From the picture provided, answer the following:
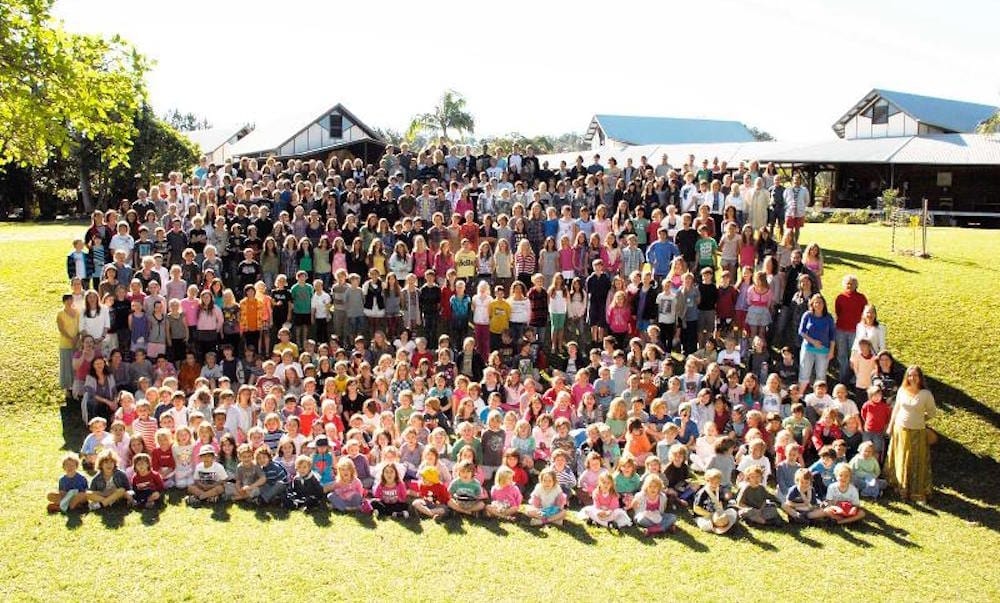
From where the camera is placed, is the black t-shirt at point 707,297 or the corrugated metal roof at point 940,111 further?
the corrugated metal roof at point 940,111

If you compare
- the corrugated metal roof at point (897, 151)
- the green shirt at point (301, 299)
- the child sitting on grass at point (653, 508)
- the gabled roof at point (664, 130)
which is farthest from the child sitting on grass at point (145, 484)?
the gabled roof at point (664, 130)

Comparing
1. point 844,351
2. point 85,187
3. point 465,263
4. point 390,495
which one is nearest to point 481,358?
point 465,263

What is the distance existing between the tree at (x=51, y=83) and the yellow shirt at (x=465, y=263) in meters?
6.36

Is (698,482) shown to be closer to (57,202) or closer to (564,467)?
(564,467)

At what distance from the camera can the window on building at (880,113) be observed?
154ft

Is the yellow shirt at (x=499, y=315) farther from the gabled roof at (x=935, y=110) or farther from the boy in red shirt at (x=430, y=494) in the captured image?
the gabled roof at (x=935, y=110)

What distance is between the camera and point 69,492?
1004cm

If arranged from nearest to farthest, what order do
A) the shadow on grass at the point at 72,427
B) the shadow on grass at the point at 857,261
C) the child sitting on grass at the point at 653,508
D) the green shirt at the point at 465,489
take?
the child sitting on grass at the point at 653,508 → the green shirt at the point at 465,489 → the shadow on grass at the point at 72,427 → the shadow on grass at the point at 857,261

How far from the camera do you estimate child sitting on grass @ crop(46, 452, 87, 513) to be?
9961 mm

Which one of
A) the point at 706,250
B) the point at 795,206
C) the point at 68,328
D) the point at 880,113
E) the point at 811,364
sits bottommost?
the point at 811,364

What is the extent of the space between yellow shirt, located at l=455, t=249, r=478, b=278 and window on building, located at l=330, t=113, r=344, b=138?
36.5 meters

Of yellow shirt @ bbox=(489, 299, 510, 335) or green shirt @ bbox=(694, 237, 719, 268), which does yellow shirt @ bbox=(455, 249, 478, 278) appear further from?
green shirt @ bbox=(694, 237, 719, 268)

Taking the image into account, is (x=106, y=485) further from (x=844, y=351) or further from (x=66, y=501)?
(x=844, y=351)

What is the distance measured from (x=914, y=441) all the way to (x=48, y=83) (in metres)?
14.4
